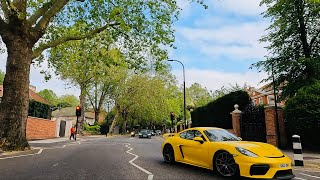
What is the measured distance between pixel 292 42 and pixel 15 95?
20.3 meters

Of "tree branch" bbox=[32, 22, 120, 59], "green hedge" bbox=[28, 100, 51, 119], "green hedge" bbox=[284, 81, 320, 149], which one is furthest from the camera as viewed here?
"green hedge" bbox=[28, 100, 51, 119]

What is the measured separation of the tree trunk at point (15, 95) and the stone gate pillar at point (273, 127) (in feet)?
43.5

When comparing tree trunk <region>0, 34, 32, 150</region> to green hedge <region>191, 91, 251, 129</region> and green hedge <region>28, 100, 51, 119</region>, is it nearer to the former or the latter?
green hedge <region>191, 91, 251, 129</region>

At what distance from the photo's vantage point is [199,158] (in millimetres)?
7816

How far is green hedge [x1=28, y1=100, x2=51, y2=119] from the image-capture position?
99.8 feet

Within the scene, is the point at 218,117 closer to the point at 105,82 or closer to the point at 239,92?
the point at 239,92

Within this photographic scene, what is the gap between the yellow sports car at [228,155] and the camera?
6.23 meters

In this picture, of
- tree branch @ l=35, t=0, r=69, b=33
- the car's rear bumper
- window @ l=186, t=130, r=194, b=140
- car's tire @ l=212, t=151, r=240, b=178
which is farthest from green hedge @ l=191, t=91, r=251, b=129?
the car's rear bumper

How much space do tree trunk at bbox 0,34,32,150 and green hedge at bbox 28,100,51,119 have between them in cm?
1752

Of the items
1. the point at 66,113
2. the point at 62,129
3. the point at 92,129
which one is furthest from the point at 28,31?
the point at 66,113

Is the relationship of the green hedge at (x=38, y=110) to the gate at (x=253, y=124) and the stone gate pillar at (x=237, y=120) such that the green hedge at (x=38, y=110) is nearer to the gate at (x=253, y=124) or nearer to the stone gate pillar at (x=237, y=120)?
the stone gate pillar at (x=237, y=120)

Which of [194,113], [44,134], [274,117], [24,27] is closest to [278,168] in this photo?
[274,117]

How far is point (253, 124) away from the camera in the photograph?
18.2 m

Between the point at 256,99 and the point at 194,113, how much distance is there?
29634mm
